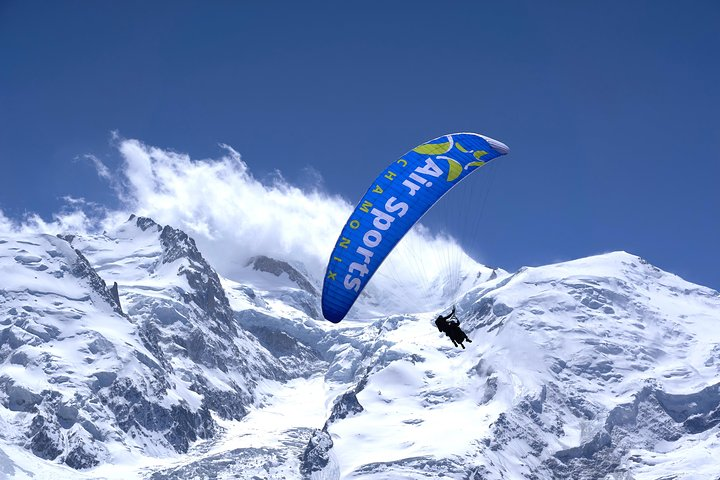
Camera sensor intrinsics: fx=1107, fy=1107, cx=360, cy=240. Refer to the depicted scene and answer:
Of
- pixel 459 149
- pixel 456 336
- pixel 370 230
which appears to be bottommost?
pixel 456 336

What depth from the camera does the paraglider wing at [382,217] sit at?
229 ft

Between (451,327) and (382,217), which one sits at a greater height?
(382,217)

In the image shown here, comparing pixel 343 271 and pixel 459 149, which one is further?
pixel 459 149

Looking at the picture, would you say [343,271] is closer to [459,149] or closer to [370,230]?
[370,230]

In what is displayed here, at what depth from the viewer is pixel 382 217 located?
70.4 meters

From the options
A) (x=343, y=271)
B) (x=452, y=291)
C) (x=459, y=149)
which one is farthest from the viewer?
(x=452, y=291)

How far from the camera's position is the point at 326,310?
235 ft

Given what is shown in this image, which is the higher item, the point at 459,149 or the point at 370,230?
the point at 459,149

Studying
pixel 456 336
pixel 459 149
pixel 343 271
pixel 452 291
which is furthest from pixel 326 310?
pixel 452 291

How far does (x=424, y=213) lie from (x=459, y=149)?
266 inches

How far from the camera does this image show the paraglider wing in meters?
69.9

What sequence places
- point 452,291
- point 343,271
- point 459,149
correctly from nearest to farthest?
point 343,271 < point 459,149 < point 452,291

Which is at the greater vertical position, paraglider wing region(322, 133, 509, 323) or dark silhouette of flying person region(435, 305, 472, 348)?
paraglider wing region(322, 133, 509, 323)

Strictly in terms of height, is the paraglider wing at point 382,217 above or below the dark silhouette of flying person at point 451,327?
above
